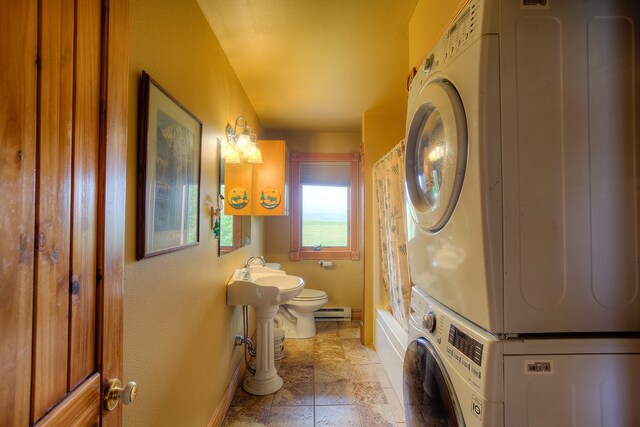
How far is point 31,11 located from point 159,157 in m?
0.73

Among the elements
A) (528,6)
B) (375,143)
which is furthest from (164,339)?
(375,143)

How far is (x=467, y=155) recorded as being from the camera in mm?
697

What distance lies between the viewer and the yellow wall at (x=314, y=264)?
3.58m

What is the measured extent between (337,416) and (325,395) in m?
0.23

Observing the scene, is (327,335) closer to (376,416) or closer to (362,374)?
(362,374)

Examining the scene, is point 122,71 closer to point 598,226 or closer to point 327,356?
point 598,226

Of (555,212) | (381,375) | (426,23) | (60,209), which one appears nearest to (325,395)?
(381,375)

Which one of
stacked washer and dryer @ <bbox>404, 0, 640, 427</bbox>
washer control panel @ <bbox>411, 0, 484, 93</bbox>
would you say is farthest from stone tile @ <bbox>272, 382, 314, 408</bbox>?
washer control panel @ <bbox>411, 0, 484, 93</bbox>

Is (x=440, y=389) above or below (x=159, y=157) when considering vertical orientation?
below

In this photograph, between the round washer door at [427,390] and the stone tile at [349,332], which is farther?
the stone tile at [349,332]

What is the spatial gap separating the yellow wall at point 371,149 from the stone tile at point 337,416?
41.4 inches

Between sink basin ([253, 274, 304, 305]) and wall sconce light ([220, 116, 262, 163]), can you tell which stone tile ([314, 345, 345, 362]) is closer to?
sink basin ([253, 274, 304, 305])

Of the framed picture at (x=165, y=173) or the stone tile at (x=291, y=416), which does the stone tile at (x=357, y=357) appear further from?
the framed picture at (x=165, y=173)

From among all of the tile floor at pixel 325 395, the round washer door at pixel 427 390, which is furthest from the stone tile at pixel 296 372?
the round washer door at pixel 427 390
